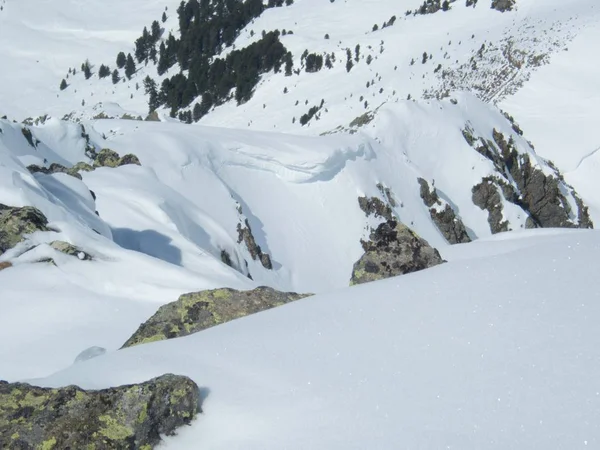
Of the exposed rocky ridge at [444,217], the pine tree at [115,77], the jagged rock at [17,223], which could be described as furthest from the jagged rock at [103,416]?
the pine tree at [115,77]

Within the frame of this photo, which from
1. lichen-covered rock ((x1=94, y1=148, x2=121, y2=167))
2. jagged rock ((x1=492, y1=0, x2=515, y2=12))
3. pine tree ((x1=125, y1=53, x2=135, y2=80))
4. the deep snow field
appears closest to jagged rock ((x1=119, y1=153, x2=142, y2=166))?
lichen-covered rock ((x1=94, y1=148, x2=121, y2=167))

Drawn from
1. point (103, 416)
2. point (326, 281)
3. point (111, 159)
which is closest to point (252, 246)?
point (326, 281)

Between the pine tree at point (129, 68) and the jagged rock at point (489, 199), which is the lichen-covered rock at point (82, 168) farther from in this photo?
the pine tree at point (129, 68)

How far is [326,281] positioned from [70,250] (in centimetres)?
1565

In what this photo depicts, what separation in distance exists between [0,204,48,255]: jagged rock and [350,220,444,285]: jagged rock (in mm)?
5340

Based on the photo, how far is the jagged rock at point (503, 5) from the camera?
65975 mm

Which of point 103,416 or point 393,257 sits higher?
point 393,257

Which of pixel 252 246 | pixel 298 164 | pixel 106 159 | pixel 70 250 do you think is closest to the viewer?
pixel 70 250

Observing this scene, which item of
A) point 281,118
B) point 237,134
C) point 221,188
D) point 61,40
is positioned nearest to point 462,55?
point 281,118

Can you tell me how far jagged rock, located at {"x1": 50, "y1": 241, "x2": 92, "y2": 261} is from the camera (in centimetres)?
1021

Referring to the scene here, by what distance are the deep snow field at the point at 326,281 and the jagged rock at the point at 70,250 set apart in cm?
21

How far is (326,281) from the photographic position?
82.4 feet

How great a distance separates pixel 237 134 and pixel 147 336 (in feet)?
73.2

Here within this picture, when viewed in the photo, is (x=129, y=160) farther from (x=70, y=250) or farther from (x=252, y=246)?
(x=70, y=250)
